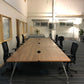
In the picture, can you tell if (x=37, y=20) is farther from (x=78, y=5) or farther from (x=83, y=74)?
(x=83, y=74)

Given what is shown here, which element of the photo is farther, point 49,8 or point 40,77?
point 49,8

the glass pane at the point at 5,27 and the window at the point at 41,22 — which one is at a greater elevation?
the window at the point at 41,22

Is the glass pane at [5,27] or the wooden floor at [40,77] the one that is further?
the glass pane at [5,27]

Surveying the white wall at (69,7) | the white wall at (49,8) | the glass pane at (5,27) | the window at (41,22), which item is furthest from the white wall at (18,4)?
the white wall at (69,7)

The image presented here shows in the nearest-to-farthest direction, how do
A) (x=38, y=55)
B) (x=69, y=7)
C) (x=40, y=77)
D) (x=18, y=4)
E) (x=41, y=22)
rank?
(x=38, y=55), (x=40, y=77), (x=18, y=4), (x=69, y=7), (x=41, y=22)

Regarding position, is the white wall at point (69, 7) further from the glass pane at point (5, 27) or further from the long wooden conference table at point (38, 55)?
the long wooden conference table at point (38, 55)

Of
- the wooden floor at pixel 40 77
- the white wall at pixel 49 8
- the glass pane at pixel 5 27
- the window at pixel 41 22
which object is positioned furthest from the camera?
the window at pixel 41 22

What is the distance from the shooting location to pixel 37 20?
35.3 ft

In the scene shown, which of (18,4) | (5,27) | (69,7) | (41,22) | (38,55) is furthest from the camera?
(41,22)

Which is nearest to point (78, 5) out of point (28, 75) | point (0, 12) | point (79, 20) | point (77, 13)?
point (77, 13)

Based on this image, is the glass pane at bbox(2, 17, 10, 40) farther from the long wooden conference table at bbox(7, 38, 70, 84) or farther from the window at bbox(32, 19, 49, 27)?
the window at bbox(32, 19, 49, 27)

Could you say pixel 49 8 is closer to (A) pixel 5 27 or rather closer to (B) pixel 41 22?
(B) pixel 41 22

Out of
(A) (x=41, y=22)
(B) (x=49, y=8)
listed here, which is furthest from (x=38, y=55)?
(B) (x=49, y=8)

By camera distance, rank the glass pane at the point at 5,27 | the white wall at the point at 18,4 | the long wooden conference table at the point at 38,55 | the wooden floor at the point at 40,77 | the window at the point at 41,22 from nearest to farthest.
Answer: the long wooden conference table at the point at 38,55 < the wooden floor at the point at 40,77 < the glass pane at the point at 5,27 < the white wall at the point at 18,4 < the window at the point at 41,22
